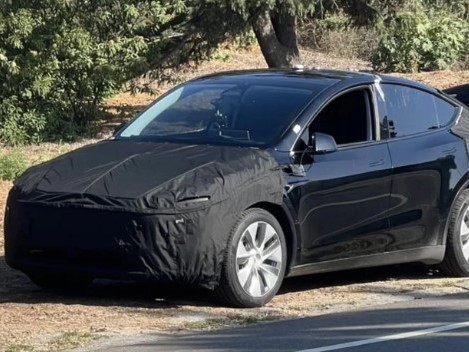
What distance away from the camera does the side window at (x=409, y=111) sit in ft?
31.9

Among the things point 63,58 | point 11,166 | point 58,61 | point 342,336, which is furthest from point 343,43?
point 342,336

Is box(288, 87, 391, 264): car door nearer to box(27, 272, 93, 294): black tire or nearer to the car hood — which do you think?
the car hood

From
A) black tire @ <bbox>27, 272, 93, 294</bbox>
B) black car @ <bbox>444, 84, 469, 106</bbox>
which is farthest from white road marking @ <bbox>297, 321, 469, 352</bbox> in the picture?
black car @ <bbox>444, 84, 469, 106</bbox>

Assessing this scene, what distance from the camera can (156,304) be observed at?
8.84 metres

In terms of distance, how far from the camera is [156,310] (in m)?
8.61

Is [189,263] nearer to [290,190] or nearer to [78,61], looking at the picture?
[290,190]

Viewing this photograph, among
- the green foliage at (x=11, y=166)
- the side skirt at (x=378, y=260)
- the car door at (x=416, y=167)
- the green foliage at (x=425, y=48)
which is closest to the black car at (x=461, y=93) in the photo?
the car door at (x=416, y=167)

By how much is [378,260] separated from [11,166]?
5967mm

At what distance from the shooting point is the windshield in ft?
30.0

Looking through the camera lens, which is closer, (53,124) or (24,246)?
(24,246)

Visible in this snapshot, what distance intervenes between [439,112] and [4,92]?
9.26 metres

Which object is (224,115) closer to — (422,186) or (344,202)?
(344,202)

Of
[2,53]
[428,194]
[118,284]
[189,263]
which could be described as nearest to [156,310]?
[189,263]

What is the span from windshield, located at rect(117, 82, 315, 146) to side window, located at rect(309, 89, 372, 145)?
0.24 metres
